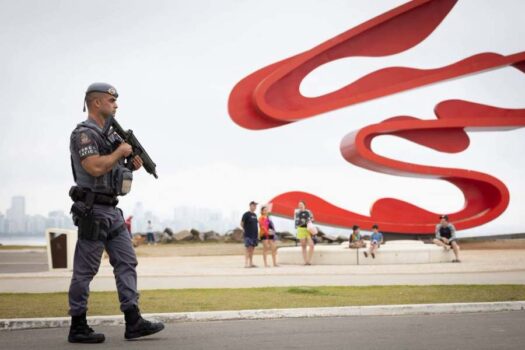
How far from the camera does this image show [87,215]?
6820 millimetres

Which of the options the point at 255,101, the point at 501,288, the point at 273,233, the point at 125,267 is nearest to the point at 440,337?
the point at 125,267

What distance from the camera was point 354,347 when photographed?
656 cm

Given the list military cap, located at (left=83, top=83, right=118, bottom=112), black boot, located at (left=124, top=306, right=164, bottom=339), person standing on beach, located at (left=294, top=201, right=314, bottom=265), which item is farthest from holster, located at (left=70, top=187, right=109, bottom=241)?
person standing on beach, located at (left=294, top=201, right=314, bottom=265)

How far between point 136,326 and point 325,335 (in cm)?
167

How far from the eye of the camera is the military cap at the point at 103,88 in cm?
704

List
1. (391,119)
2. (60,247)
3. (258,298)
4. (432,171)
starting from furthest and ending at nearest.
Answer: (432,171)
(391,119)
(60,247)
(258,298)

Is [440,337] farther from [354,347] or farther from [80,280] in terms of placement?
[80,280]

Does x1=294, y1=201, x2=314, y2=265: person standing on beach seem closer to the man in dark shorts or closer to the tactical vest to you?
the man in dark shorts

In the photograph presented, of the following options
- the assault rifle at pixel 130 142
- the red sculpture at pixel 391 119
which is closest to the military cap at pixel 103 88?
the assault rifle at pixel 130 142

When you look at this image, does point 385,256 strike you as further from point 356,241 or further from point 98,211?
point 98,211

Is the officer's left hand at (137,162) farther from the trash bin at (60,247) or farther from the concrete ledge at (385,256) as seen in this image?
the concrete ledge at (385,256)

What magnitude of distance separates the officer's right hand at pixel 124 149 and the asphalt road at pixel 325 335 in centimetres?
157

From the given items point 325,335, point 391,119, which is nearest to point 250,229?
point 391,119

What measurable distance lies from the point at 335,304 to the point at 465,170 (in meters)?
17.9
